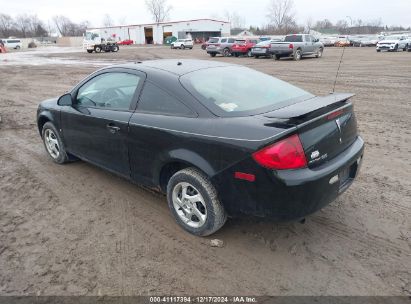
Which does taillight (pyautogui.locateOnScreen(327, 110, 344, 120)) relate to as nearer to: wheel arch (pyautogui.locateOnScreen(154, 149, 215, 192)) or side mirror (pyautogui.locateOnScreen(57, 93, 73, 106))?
wheel arch (pyautogui.locateOnScreen(154, 149, 215, 192))

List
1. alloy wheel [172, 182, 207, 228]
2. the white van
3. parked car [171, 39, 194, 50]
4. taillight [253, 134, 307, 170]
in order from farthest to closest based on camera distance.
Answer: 1. the white van
2. parked car [171, 39, 194, 50]
3. alloy wheel [172, 182, 207, 228]
4. taillight [253, 134, 307, 170]

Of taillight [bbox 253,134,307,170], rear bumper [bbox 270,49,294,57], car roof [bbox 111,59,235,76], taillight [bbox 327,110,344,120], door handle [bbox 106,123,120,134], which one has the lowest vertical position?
rear bumper [bbox 270,49,294,57]

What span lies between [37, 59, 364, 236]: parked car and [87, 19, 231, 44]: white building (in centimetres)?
7786

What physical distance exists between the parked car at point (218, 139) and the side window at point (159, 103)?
10 millimetres

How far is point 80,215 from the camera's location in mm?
3725

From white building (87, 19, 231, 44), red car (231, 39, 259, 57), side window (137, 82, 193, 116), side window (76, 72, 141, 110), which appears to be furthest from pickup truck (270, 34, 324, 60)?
white building (87, 19, 231, 44)

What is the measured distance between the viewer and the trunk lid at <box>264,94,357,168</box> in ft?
8.76

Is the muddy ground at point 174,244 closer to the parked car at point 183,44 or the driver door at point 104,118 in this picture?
the driver door at point 104,118

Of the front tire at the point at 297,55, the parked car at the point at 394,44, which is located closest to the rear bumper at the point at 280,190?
the front tire at the point at 297,55

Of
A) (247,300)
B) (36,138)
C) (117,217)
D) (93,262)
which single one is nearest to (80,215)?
(117,217)

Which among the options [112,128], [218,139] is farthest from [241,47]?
[218,139]

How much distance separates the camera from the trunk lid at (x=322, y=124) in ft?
8.76

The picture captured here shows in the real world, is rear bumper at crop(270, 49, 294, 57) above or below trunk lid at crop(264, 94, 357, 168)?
below

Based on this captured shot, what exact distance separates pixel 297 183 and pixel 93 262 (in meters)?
1.89
